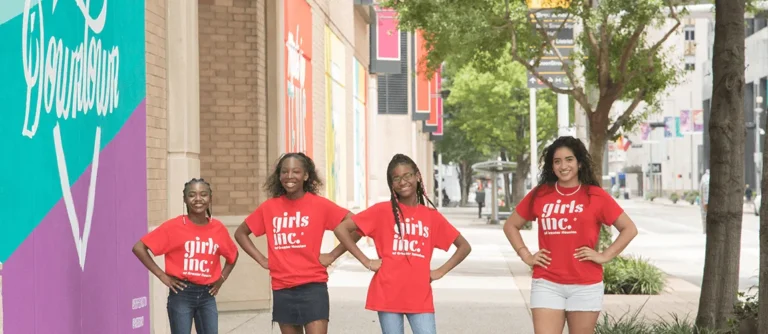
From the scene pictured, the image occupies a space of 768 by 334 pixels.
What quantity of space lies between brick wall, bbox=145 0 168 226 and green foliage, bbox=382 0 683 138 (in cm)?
833

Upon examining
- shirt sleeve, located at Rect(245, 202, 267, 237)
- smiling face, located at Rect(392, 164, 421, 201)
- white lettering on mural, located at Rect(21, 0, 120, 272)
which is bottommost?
shirt sleeve, located at Rect(245, 202, 267, 237)

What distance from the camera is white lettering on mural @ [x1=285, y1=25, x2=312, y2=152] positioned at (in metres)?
16.5

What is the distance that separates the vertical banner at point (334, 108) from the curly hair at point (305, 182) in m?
13.9

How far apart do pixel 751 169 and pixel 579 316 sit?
78.8m

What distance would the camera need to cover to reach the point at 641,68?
1886 cm

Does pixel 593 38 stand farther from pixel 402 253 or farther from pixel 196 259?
pixel 402 253

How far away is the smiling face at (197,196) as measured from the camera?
A: 7160mm

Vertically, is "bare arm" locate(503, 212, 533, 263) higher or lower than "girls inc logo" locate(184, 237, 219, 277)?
higher

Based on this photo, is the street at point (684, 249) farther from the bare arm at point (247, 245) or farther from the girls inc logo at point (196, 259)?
the girls inc logo at point (196, 259)

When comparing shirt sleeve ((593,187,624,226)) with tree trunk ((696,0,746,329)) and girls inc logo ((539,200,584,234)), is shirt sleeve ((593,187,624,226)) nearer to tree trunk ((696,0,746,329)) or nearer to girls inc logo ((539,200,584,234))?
girls inc logo ((539,200,584,234))

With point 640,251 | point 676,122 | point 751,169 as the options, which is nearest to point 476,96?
point 640,251

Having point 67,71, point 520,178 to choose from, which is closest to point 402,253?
point 67,71

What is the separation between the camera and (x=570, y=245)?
6.64 metres

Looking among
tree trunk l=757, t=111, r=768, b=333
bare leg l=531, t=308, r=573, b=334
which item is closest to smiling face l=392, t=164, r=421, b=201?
bare leg l=531, t=308, r=573, b=334
